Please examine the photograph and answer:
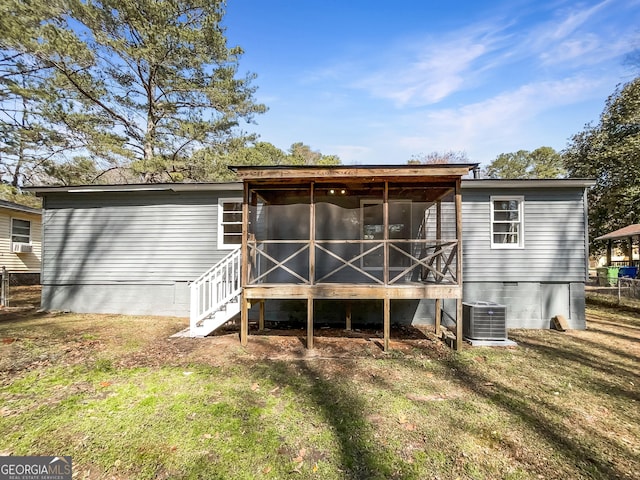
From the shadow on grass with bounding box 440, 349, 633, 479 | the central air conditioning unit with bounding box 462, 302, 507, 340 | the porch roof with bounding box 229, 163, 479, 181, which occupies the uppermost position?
the porch roof with bounding box 229, 163, 479, 181

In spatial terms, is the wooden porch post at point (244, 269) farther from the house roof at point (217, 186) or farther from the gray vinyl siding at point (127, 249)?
the gray vinyl siding at point (127, 249)

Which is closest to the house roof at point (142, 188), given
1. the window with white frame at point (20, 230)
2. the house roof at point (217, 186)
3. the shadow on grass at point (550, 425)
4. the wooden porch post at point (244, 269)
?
the house roof at point (217, 186)

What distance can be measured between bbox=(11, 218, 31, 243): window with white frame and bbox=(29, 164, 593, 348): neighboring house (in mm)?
7993

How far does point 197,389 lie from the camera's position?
401 cm

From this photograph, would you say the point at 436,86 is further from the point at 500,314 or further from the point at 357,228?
the point at 500,314

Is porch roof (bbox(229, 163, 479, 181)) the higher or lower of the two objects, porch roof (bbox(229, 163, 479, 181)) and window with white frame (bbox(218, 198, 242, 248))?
the higher

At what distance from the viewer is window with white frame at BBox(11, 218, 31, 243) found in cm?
1391

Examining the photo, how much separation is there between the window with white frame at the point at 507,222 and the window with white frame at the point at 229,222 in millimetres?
6646

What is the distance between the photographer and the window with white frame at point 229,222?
327 inches

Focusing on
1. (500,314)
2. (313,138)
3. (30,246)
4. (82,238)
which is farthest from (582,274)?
(313,138)

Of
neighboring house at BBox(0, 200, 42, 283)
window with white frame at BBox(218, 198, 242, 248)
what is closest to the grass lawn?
window with white frame at BBox(218, 198, 242, 248)

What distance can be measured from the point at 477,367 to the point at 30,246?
1880 centimetres

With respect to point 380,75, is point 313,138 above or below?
above

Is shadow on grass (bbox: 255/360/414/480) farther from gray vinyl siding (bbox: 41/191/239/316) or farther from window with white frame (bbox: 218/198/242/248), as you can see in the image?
gray vinyl siding (bbox: 41/191/239/316)
